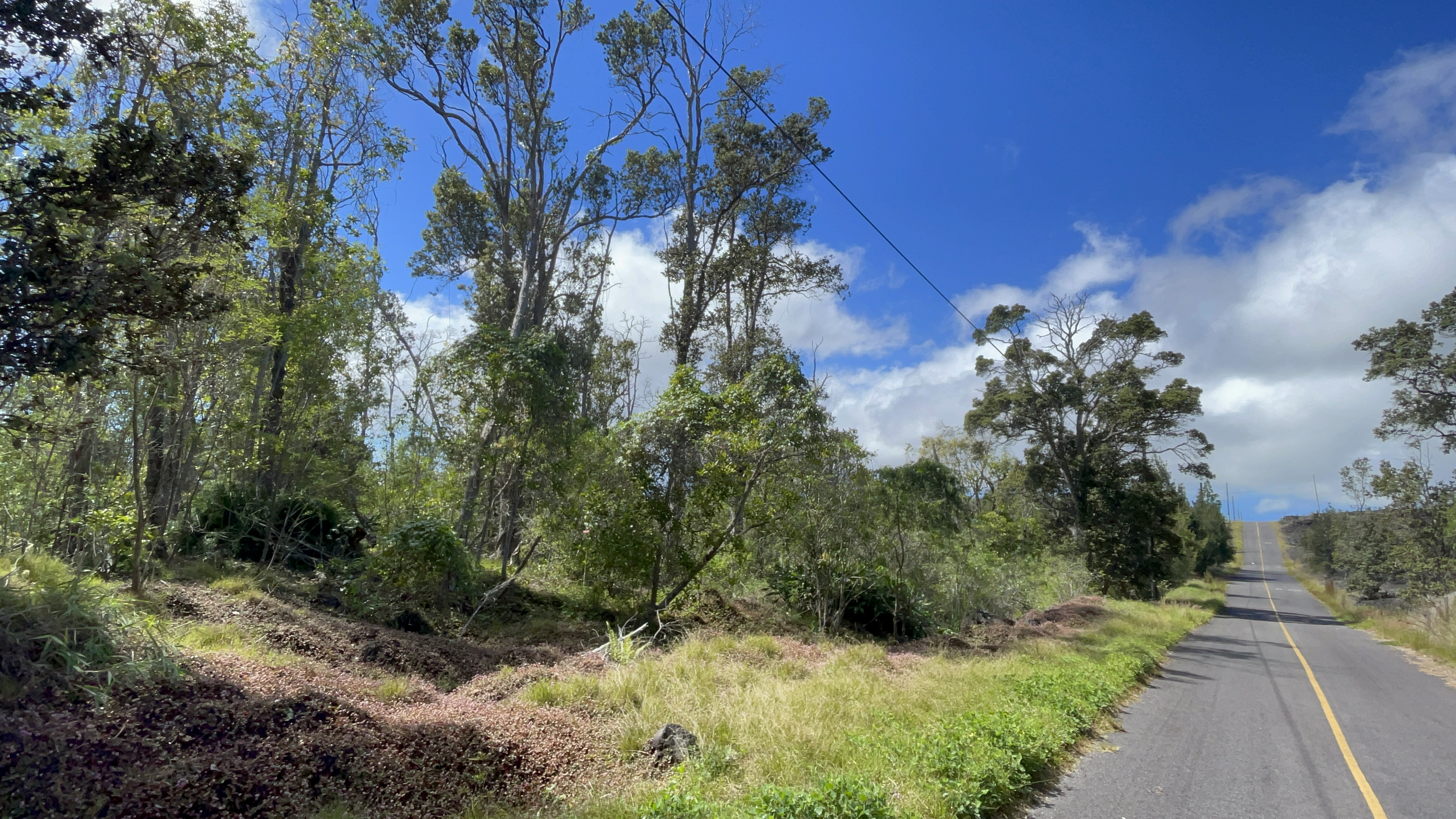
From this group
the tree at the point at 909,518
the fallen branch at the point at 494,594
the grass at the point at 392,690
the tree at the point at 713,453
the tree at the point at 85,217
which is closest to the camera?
the tree at the point at 85,217

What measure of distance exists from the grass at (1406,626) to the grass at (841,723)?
1147 cm

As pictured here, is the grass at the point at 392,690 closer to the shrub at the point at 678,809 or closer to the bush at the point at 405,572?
the shrub at the point at 678,809

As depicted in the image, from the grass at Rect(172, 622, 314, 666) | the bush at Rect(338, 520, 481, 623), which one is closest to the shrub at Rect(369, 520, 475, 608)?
the bush at Rect(338, 520, 481, 623)

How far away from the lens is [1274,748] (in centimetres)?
724

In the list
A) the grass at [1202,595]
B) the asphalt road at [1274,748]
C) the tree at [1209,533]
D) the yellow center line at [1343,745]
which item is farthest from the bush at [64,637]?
the tree at [1209,533]

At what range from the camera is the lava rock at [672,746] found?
526 centimetres

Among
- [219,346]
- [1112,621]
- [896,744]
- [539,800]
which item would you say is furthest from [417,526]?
[1112,621]

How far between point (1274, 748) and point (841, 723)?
4724mm

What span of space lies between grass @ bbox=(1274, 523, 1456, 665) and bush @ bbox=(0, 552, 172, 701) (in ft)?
72.7

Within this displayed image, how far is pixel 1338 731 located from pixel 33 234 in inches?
508

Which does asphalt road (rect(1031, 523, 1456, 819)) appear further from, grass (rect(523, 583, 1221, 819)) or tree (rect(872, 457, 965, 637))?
tree (rect(872, 457, 965, 637))

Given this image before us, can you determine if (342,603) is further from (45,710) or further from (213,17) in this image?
(213,17)

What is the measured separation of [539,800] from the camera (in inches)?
178

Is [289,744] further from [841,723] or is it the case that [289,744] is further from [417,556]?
[417,556]
